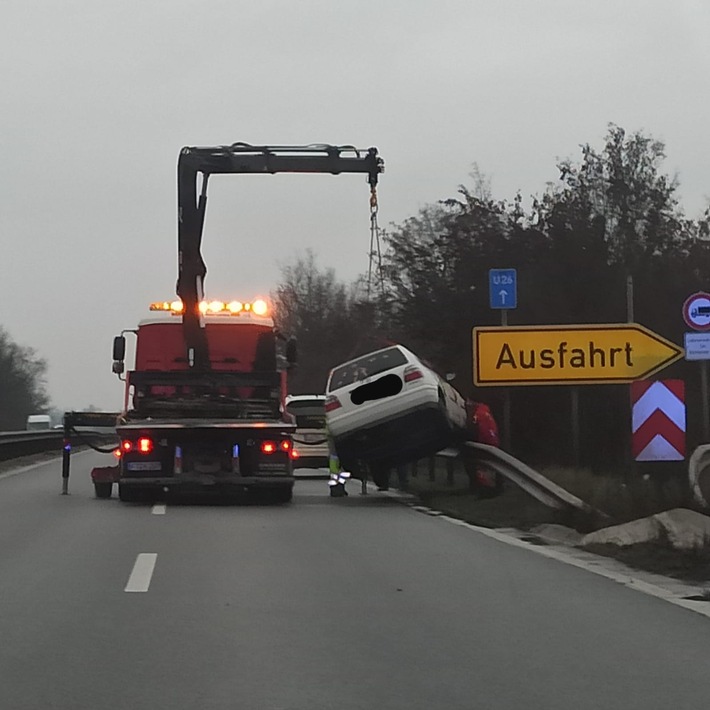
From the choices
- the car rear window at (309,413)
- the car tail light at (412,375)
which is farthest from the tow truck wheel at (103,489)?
the car rear window at (309,413)

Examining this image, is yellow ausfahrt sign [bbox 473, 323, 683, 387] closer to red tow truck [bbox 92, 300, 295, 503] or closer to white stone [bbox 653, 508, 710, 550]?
red tow truck [bbox 92, 300, 295, 503]

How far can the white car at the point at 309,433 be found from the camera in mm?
27891

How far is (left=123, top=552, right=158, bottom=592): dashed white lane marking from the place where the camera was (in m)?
11.3

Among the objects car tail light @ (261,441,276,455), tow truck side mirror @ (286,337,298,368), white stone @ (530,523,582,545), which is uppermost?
tow truck side mirror @ (286,337,298,368)

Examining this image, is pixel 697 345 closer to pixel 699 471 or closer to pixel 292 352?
pixel 699 471

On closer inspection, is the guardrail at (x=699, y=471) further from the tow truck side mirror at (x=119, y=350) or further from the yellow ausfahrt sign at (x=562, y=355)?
the tow truck side mirror at (x=119, y=350)

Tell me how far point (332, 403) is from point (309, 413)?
7600mm

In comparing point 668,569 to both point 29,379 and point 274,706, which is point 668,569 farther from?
point 29,379

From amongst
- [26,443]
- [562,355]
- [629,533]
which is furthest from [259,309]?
[26,443]

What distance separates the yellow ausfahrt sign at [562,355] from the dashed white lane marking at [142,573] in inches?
337

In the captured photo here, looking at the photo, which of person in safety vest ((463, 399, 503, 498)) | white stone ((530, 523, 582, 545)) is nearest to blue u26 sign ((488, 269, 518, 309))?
person in safety vest ((463, 399, 503, 498))

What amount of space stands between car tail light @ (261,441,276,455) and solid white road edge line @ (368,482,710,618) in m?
2.78

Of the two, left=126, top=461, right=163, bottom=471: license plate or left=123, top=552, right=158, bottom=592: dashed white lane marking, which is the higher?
left=126, top=461, right=163, bottom=471: license plate

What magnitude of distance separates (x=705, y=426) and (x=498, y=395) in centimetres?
1038
